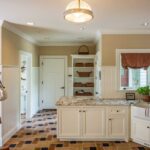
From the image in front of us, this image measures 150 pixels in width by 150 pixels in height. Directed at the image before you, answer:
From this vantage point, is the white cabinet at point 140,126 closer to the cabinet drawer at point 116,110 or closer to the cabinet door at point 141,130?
the cabinet door at point 141,130

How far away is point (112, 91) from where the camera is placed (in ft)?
16.1

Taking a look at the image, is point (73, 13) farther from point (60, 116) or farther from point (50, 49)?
point (50, 49)

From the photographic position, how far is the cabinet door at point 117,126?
14.0 feet

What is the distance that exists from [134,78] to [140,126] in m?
1.46

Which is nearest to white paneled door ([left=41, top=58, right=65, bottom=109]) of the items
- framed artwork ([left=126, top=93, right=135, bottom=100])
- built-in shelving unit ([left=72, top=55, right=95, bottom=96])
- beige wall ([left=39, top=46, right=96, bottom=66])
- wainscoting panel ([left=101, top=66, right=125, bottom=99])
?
beige wall ([left=39, top=46, right=96, bottom=66])

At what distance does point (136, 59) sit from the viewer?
16.0ft

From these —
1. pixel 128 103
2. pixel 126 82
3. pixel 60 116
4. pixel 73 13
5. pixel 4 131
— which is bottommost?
pixel 4 131

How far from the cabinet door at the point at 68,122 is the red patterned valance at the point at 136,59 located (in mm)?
1688

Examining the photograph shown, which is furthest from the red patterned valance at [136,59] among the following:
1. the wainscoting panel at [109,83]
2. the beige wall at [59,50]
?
the beige wall at [59,50]

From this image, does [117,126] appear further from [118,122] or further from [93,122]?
[93,122]

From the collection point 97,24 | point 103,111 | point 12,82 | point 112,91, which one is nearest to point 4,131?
point 12,82

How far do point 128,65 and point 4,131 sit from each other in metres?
3.13

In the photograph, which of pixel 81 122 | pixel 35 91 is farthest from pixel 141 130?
pixel 35 91

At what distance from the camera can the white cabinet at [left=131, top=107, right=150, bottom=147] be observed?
3953 millimetres
